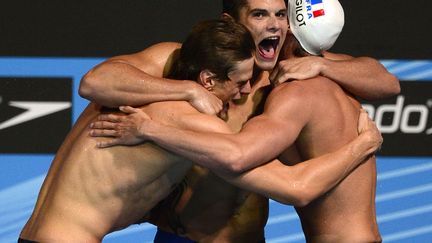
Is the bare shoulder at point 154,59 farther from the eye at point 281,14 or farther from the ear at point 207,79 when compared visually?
the eye at point 281,14

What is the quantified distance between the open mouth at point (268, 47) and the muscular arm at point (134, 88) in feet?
1.47

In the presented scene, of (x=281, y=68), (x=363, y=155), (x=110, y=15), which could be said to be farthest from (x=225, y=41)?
(x=110, y=15)

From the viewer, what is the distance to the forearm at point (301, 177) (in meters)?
4.25

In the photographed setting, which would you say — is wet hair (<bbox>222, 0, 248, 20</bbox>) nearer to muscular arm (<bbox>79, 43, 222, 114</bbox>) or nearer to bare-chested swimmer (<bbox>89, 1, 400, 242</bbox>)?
bare-chested swimmer (<bbox>89, 1, 400, 242</bbox>)

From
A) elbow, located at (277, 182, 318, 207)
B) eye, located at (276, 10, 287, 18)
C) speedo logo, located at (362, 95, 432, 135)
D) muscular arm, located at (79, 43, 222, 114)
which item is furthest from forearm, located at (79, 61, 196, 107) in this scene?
speedo logo, located at (362, 95, 432, 135)

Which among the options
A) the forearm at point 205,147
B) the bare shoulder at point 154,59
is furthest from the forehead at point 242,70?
the bare shoulder at point 154,59

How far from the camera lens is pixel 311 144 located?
173 inches

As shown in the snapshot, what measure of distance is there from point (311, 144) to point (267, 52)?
492 millimetres

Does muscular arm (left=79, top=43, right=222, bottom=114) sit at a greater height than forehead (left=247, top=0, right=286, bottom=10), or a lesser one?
lesser

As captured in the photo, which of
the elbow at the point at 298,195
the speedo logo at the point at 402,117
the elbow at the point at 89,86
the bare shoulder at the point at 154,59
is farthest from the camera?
the speedo logo at the point at 402,117

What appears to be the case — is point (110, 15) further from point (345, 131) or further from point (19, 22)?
point (345, 131)

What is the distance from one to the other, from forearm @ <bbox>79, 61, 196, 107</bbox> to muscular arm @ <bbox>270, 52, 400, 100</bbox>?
0.37 meters

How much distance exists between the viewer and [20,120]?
582cm

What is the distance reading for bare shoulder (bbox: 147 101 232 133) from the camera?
422cm
